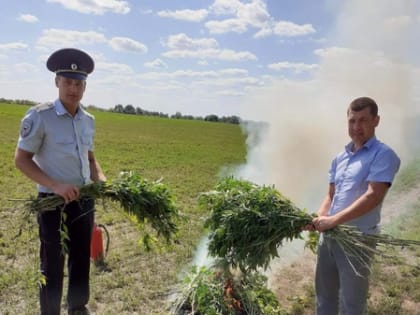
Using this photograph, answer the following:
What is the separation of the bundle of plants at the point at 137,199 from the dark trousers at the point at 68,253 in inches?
6.3

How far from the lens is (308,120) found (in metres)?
12.3

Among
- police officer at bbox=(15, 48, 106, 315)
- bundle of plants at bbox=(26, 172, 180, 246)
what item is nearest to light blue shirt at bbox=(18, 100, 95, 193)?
police officer at bbox=(15, 48, 106, 315)

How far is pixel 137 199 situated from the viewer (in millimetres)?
3523

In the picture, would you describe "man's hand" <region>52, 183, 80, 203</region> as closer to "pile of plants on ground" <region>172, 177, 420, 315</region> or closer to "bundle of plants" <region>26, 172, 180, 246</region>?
"bundle of plants" <region>26, 172, 180, 246</region>

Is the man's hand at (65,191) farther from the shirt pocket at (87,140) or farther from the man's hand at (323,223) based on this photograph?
the man's hand at (323,223)

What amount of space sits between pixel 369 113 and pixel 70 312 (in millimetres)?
3276

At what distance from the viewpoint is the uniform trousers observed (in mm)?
3363

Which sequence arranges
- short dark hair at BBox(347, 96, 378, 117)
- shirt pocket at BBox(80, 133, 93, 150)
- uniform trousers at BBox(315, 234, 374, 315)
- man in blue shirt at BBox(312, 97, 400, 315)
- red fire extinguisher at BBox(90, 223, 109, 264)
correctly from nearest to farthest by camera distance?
man in blue shirt at BBox(312, 97, 400, 315) < short dark hair at BBox(347, 96, 378, 117) < uniform trousers at BBox(315, 234, 374, 315) < shirt pocket at BBox(80, 133, 93, 150) < red fire extinguisher at BBox(90, 223, 109, 264)

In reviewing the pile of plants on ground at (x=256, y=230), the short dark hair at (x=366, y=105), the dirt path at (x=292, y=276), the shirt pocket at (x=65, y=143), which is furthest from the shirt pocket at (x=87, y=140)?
the dirt path at (x=292, y=276)

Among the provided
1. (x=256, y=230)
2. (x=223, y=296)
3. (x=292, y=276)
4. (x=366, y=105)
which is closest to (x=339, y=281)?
(x=256, y=230)

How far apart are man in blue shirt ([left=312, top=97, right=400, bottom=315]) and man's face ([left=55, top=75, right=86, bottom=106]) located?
87.6 inches

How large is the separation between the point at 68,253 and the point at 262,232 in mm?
1746

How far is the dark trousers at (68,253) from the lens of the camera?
11.4 ft

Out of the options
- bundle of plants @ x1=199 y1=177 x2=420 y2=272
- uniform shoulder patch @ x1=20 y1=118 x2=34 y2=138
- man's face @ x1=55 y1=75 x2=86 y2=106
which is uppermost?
man's face @ x1=55 y1=75 x2=86 y2=106
